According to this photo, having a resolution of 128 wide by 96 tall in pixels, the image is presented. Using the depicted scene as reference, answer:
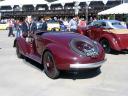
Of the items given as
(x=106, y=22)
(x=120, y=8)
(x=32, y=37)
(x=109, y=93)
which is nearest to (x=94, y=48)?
(x=109, y=93)

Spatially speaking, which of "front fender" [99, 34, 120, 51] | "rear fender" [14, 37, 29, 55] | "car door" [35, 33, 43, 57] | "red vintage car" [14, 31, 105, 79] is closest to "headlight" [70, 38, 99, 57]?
"red vintage car" [14, 31, 105, 79]

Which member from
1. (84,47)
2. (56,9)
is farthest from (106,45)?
(56,9)

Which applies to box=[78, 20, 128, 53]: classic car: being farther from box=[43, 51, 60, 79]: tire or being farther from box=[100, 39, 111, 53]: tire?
box=[43, 51, 60, 79]: tire

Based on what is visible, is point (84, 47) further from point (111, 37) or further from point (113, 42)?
point (111, 37)

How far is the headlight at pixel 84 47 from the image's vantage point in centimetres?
845

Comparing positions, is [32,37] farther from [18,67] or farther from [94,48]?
[94,48]

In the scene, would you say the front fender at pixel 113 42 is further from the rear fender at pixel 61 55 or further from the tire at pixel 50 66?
the rear fender at pixel 61 55

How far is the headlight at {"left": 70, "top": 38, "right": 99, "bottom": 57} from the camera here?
8445mm

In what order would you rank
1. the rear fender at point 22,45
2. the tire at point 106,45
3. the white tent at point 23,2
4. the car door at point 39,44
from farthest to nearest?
1. the white tent at point 23,2
2. the tire at point 106,45
3. the rear fender at point 22,45
4. the car door at point 39,44

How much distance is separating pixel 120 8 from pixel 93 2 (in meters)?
20.4

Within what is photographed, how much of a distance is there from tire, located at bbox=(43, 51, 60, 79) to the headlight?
0.67 m

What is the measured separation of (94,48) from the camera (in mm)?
8797

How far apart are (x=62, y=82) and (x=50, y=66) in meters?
0.66

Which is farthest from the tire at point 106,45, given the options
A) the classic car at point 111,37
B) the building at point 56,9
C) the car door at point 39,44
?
the building at point 56,9
